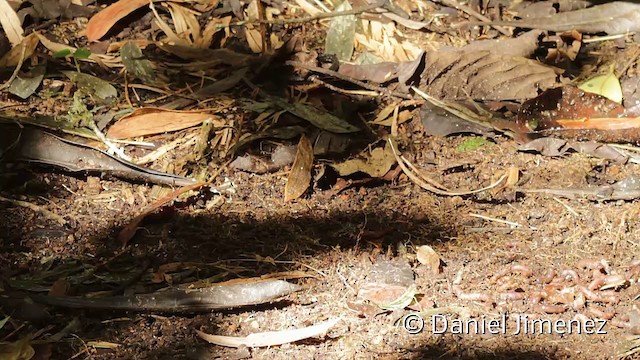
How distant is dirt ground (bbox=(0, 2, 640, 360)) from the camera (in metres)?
2.24

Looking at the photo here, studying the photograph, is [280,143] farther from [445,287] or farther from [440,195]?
[445,287]

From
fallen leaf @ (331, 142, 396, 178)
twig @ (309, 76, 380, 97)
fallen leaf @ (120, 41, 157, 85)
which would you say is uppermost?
fallen leaf @ (120, 41, 157, 85)

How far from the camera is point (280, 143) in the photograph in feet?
9.68

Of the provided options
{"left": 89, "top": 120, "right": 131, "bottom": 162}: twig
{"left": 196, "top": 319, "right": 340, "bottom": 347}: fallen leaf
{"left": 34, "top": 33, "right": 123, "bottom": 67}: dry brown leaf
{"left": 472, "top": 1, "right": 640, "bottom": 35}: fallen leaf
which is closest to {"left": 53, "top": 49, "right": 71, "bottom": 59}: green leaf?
{"left": 34, "top": 33, "right": 123, "bottom": 67}: dry brown leaf

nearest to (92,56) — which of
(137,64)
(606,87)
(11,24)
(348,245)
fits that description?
(137,64)

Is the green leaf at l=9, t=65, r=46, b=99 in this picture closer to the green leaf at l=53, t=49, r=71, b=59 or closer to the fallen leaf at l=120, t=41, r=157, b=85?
the green leaf at l=53, t=49, r=71, b=59

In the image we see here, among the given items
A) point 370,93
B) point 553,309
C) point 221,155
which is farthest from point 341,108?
point 553,309

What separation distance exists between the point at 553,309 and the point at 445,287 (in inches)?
13.0

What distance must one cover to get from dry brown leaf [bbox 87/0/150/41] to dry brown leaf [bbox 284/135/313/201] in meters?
1.09

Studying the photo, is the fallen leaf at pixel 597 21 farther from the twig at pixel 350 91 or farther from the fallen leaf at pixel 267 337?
the fallen leaf at pixel 267 337

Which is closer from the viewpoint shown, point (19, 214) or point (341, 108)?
point (19, 214)

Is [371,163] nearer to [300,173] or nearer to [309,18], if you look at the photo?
[300,173]

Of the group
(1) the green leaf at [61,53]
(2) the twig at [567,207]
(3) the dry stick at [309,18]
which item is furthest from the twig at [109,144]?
(2) the twig at [567,207]

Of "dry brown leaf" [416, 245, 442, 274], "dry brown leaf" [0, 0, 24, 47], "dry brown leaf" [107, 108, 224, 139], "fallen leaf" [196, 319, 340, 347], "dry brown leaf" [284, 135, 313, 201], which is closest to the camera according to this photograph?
"fallen leaf" [196, 319, 340, 347]
